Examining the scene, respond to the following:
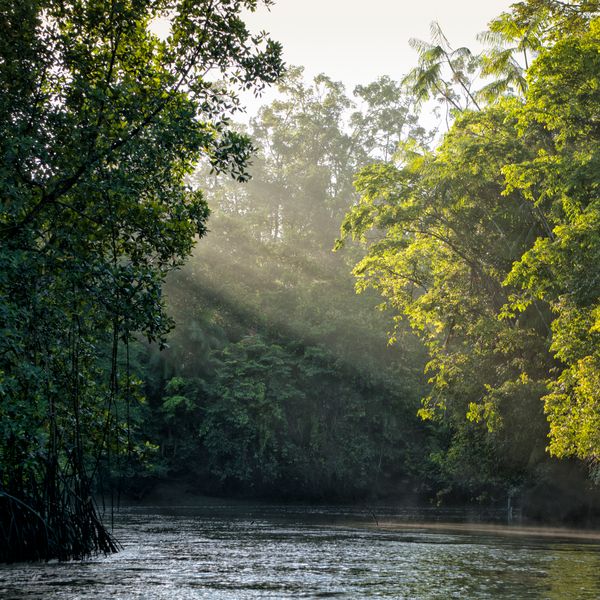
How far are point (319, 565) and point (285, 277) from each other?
138 ft

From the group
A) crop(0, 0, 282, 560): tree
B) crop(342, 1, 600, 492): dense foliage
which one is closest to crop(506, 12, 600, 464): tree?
crop(342, 1, 600, 492): dense foliage

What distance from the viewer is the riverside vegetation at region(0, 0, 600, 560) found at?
562 inches

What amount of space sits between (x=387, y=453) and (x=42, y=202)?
39832mm

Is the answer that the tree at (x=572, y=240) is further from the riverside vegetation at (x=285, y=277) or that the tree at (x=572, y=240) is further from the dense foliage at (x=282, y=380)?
the dense foliage at (x=282, y=380)

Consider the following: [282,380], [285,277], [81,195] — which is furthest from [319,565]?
[285,277]

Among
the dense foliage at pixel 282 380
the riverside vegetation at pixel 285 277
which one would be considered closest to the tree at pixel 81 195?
the riverside vegetation at pixel 285 277

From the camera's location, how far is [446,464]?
40938 mm

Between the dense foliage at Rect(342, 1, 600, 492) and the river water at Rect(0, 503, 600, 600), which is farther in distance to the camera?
the dense foliage at Rect(342, 1, 600, 492)

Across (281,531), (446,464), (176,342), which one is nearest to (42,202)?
(281,531)

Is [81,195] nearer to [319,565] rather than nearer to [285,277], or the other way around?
[319,565]

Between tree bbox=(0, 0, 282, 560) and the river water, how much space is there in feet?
4.66

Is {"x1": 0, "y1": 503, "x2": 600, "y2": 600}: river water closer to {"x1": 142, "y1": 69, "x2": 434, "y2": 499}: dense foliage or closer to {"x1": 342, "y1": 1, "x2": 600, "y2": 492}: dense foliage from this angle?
{"x1": 342, "y1": 1, "x2": 600, "y2": 492}: dense foliage

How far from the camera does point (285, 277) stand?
2338 inches

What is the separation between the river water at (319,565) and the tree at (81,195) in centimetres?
142
